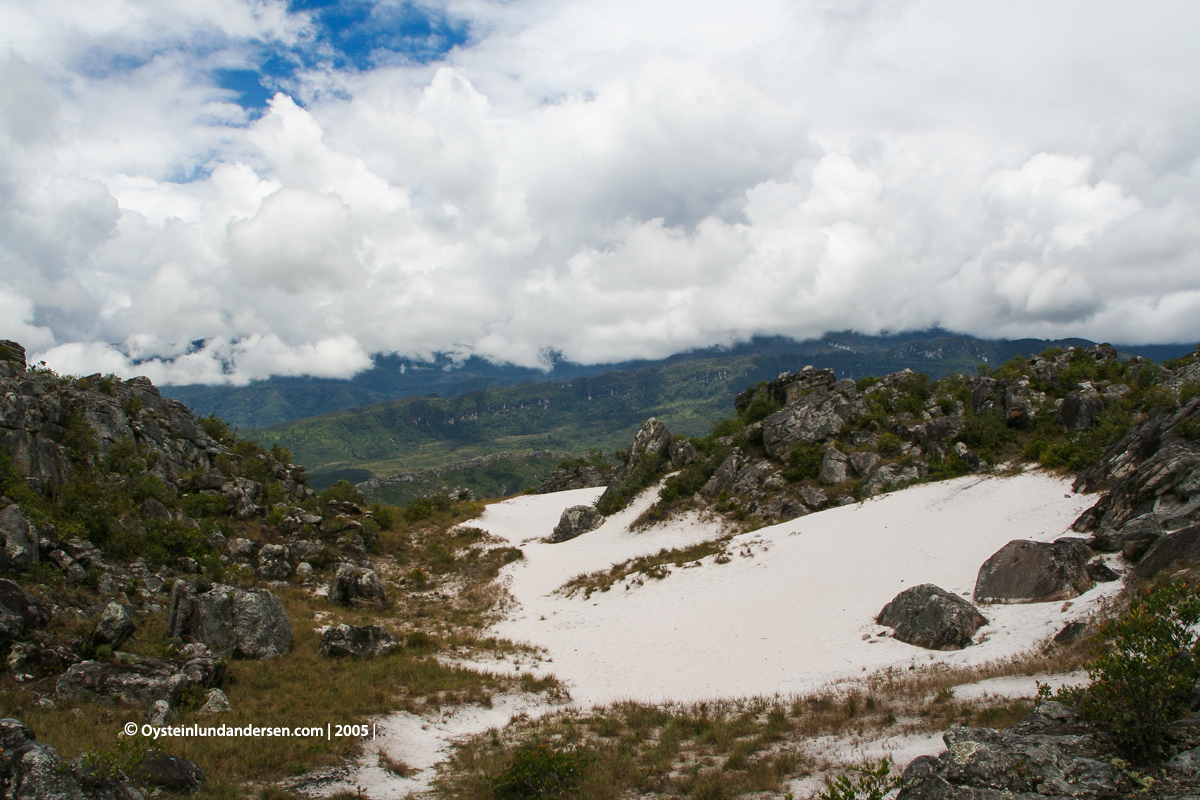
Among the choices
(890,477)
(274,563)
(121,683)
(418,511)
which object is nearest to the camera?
(121,683)

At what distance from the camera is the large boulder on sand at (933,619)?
14328 mm

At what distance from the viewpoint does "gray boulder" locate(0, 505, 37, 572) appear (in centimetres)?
1438

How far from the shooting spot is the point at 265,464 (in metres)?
37.2

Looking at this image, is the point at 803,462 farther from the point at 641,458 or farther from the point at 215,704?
the point at 215,704

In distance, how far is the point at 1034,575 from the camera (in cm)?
1519

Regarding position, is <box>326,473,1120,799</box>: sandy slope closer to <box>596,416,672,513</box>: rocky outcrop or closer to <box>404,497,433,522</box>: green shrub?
<box>596,416,672,513</box>: rocky outcrop

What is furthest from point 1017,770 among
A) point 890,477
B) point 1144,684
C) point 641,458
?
point 641,458

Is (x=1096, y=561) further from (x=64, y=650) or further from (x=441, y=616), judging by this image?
(x=64, y=650)

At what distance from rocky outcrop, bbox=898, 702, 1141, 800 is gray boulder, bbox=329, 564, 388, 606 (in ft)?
76.3

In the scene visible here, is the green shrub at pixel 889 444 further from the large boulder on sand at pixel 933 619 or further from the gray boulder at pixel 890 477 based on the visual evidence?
the large boulder on sand at pixel 933 619

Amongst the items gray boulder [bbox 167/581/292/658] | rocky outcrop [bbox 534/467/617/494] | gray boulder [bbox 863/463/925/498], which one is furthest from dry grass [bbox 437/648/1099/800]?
rocky outcrop [bbox 534/467/617/494]

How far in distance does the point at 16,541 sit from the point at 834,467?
3383 centimetres

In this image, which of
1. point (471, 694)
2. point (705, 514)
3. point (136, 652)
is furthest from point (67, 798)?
point (705, 514)

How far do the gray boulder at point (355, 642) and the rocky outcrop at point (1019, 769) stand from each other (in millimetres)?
15239
